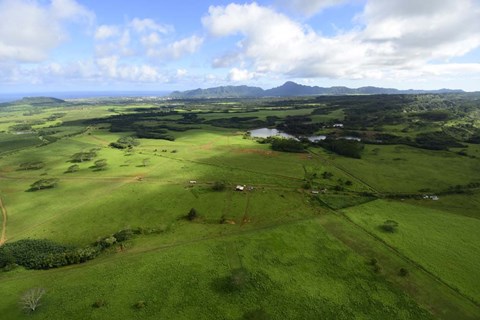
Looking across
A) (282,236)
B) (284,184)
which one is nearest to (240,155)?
(284,184)

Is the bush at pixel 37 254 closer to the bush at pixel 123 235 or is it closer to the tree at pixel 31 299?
the bush at pixel 123 235

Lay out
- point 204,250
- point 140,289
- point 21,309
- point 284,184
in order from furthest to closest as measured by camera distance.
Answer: point 284,184 < point 204,250 < point 140,289 < point 21,309

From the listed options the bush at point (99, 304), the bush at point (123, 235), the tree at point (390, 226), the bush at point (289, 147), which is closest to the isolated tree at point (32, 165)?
the bush at point (123, 235)

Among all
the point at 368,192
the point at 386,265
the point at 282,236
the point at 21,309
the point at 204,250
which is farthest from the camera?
the point at 368,192

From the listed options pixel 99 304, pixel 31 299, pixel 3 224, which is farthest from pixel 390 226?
pixel 3 224

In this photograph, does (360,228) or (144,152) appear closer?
(360,228)

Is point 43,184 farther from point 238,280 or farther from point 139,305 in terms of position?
point 238,280

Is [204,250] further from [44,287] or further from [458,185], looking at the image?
[458,185]
